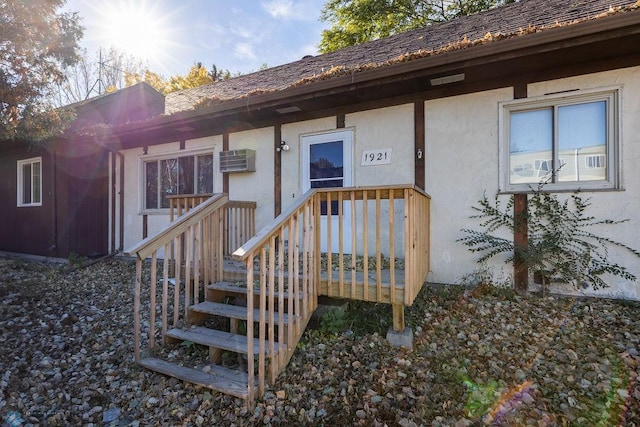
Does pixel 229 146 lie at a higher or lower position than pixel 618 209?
higher

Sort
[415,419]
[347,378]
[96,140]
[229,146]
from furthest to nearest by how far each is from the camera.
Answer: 1. [96,140]
2. [229,146]
3. [347,378]
4. [415,419]

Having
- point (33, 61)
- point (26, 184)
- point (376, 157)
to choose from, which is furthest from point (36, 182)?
point (376, 157)

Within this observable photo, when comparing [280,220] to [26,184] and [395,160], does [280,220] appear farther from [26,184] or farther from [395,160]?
[26,184]

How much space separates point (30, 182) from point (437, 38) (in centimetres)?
942

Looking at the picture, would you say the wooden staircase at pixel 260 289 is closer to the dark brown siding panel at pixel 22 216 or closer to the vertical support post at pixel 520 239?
the vertical support post at pixel 520 239

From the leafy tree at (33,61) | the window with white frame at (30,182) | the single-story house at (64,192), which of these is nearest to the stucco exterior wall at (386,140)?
the leafy tree at (33,61)

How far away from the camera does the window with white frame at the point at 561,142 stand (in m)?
3.62

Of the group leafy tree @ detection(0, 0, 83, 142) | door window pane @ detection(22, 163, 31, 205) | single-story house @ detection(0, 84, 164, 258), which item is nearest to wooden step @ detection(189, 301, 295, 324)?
leafy tree @ detection(0, 0, 83, 142)

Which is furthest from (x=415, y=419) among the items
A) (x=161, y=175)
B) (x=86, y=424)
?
(x=161, y=175)

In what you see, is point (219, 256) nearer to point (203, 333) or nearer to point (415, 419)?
point (203, 333)

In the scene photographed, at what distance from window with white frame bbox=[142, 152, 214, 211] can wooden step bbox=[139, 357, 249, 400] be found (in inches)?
155

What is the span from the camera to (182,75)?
19.6 m

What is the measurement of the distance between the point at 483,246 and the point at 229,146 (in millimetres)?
4318

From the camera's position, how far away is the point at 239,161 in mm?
5590
